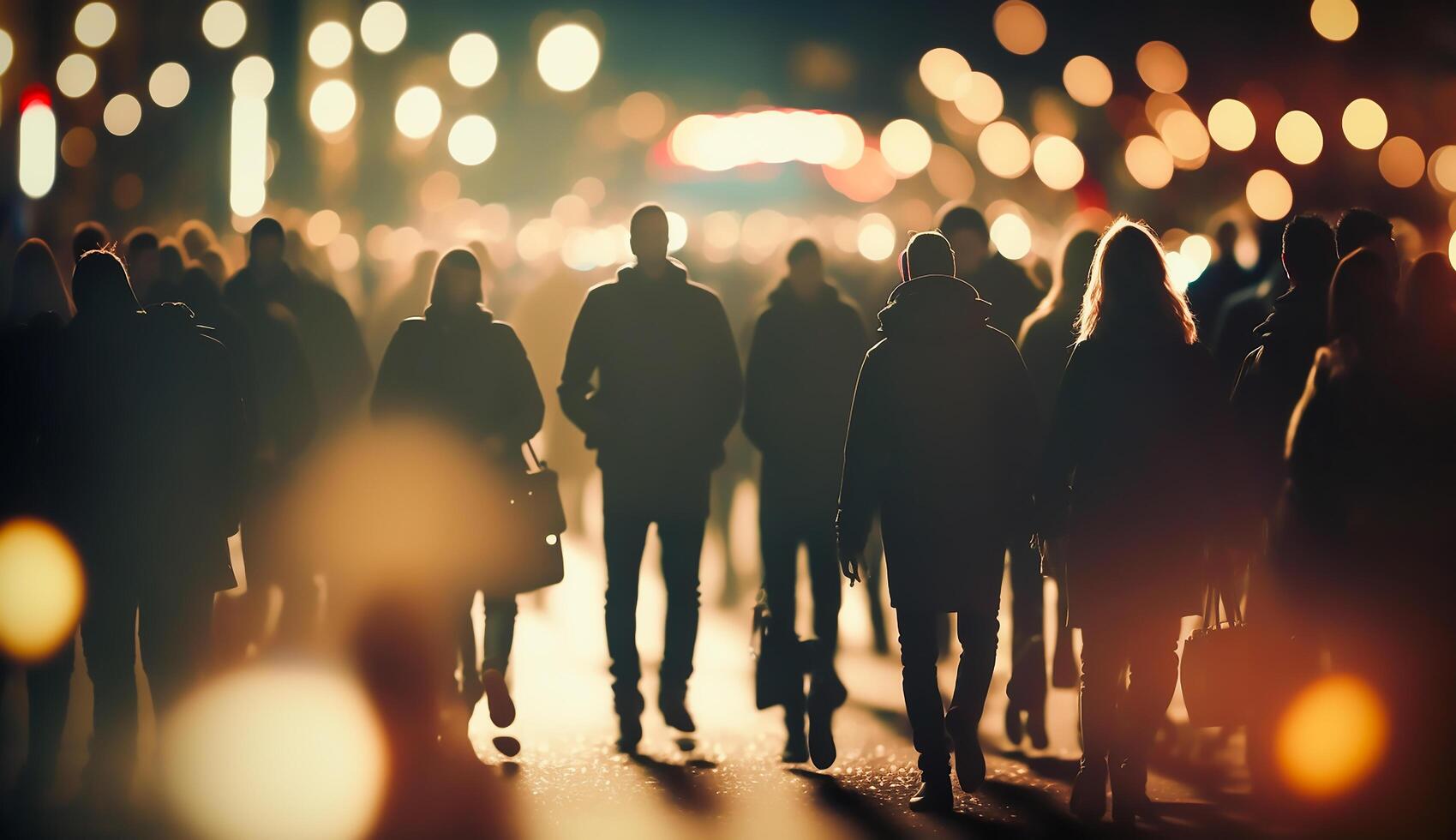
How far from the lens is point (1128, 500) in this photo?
7703 mm

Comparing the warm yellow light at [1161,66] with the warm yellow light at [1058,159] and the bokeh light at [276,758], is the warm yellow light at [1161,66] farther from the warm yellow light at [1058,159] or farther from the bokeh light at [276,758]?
the bokeh light at [276,758]

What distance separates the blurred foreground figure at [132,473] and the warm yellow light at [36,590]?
169 millimetres

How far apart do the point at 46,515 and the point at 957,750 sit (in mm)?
3702

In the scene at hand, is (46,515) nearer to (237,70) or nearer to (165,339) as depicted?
(165,339)

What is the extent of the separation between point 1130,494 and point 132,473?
12.5 feet

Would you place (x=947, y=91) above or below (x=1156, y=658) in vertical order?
above

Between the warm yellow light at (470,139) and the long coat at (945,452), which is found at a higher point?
the warm yellow light at (470,139)

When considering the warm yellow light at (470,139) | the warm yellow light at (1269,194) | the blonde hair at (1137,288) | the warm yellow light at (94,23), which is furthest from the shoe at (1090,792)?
the warm yellow light at (1269,194)

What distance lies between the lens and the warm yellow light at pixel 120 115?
37062 millimetres

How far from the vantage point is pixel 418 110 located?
104ft

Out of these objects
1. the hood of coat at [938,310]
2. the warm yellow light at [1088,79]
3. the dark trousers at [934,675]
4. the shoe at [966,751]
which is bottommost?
the shoe at [966,751]

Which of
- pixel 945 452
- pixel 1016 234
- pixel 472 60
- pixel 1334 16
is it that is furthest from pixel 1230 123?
pixel 945 452

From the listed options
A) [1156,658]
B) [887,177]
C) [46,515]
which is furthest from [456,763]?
[887,177]

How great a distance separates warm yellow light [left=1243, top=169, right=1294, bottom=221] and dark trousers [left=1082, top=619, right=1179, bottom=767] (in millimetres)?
49156
